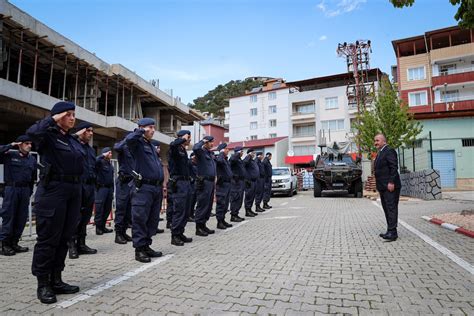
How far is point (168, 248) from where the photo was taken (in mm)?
5625

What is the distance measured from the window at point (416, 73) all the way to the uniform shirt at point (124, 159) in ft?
111

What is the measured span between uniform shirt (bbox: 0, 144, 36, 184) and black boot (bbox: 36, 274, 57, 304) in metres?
3.20

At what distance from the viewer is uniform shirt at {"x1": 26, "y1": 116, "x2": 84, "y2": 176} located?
3.30 m

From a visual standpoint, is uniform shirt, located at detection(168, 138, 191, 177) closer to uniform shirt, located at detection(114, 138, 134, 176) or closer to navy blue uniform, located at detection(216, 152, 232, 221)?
uniform shirt, located at detection(114, 138, 134, 176)

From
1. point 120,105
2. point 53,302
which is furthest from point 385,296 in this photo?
point 120,105

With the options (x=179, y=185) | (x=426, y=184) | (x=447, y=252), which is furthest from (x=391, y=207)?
(x=426, y=184)

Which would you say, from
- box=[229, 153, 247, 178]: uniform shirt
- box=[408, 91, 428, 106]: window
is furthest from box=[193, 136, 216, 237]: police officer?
box=[408, 91, 428, 106]: window

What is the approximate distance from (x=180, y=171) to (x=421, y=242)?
4201mm

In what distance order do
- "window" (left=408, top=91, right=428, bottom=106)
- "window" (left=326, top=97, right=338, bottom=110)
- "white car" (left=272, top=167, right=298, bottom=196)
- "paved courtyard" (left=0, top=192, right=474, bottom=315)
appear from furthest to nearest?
"window" (left=326, top=97, right=338, bottom=110) → "window" (left=408, top=91, right=428, bottom=106) → "white car" (left=272, top=167, right=298, bottom=196) → "paved courtyard" (left=0, top=192, right=474, bottom=315)

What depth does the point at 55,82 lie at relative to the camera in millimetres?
19438

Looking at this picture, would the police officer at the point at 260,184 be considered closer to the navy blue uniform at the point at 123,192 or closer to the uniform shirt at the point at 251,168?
the uniform shirt at the point at 251,168

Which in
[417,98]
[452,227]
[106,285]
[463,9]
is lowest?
[106,285]

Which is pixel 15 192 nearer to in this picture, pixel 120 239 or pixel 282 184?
pixel 120 239

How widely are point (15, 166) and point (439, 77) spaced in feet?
112
